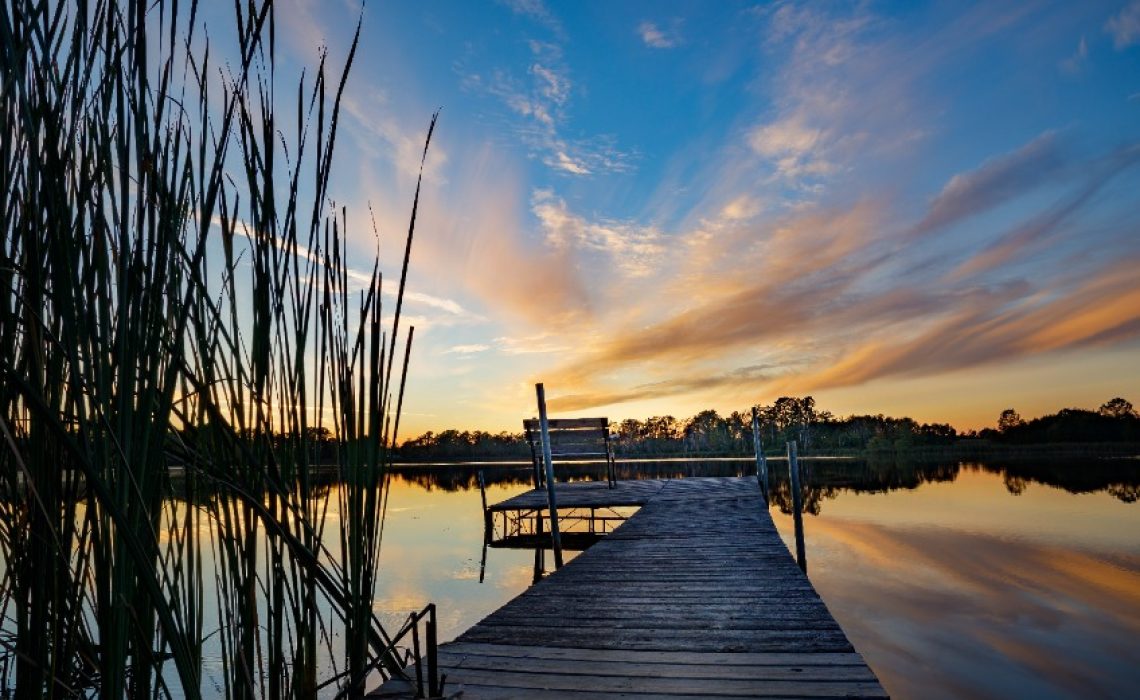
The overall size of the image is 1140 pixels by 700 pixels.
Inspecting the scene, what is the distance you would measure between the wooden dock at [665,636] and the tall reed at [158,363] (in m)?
1.33

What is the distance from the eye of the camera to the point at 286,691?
1171mm

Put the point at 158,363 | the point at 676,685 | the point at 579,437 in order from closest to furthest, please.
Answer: the point at 158,363 → the point at 676,685 → the point at 579,437

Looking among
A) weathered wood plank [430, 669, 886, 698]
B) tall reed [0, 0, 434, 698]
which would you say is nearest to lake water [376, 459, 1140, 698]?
weathered wood plank [430, 669, 886, 698]

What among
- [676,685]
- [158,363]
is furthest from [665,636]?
[158,363]

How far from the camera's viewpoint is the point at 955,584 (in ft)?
38.6

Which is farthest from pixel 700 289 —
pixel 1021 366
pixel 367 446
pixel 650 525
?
pixel 1021 366

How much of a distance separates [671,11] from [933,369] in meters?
21.6

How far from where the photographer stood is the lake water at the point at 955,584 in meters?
7.65

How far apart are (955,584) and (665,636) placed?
11597 millimetres

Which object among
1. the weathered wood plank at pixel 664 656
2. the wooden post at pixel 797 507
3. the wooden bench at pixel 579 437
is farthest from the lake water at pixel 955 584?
the weathered wood plank at pixel 664 656

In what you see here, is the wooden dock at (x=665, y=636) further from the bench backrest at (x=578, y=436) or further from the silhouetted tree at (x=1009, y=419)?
the silhouetted tree at (x=1009, y=419)

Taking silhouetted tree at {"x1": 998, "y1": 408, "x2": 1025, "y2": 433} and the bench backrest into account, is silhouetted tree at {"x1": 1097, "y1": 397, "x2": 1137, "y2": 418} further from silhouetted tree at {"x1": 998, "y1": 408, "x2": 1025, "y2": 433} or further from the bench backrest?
the bench backrest

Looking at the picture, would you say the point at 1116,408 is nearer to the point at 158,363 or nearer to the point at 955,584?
the point at 955,584

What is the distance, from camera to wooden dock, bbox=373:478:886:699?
2428 mm
